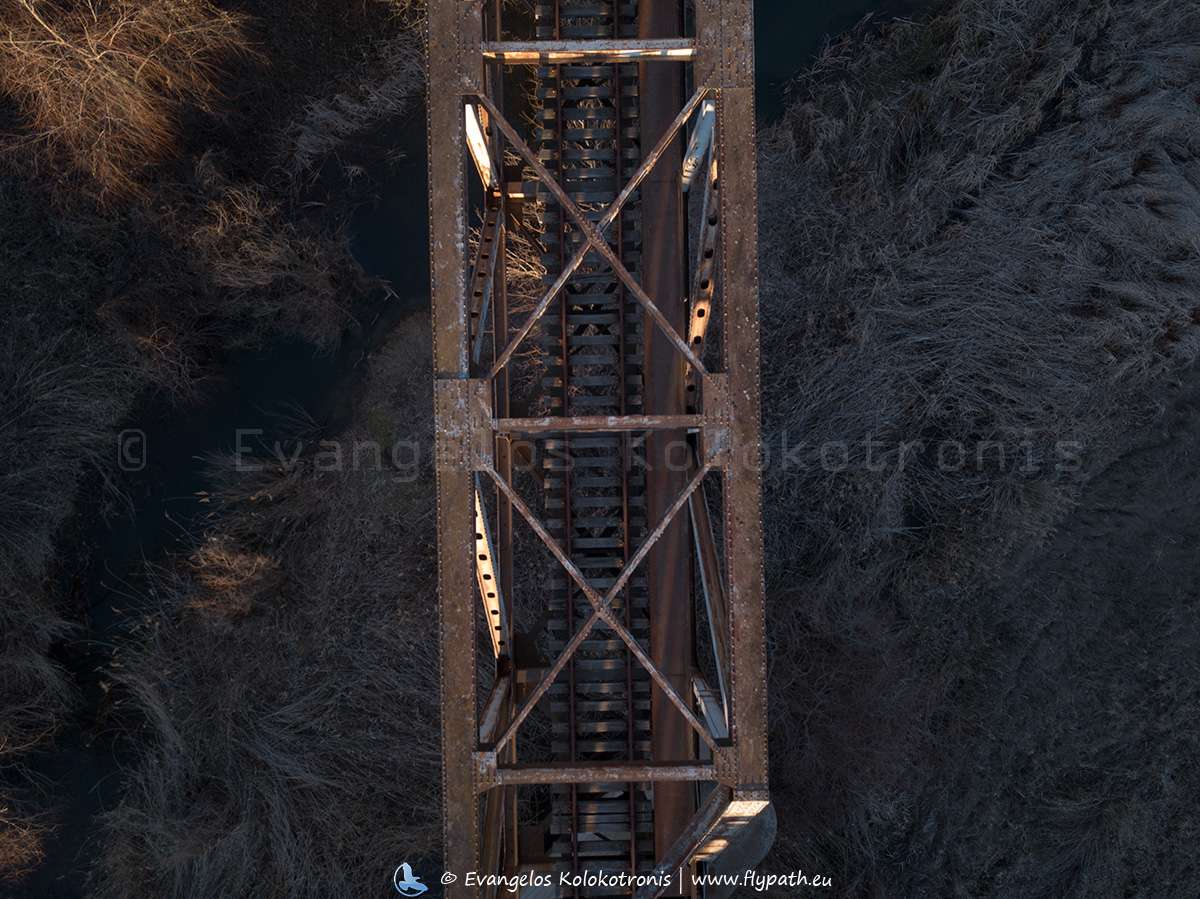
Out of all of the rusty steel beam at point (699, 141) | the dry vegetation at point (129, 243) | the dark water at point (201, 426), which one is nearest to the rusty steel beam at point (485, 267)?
the rusty steel beam at point (699, 141)

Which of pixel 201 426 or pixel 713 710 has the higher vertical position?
pixel 201 426

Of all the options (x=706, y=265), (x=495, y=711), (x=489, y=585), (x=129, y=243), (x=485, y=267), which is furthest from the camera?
(x=129, y=243)

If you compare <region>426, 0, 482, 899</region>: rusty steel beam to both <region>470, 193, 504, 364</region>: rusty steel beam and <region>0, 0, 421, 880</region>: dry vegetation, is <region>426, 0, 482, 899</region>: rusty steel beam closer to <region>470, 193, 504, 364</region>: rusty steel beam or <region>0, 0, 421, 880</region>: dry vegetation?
<region>470, 193, 504, 364</region>: rusty steel beam

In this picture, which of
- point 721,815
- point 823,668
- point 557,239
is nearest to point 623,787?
point 721,815

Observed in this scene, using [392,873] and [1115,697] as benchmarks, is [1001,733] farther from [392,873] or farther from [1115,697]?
[392,873]

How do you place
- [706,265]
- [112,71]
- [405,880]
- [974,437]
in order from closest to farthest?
[706,265] < [112,71] < [974,437] < [405,880]

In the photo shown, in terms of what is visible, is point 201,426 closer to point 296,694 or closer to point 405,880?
point 296,694

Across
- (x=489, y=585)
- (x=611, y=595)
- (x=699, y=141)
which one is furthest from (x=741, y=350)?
(x=489, y=585)

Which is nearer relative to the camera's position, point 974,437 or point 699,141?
point 699,141
